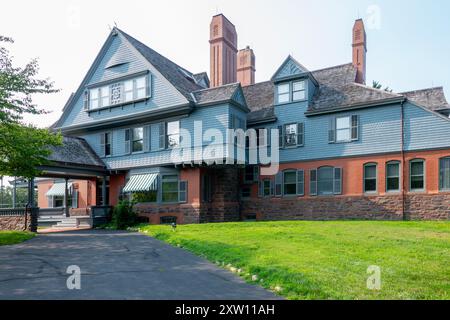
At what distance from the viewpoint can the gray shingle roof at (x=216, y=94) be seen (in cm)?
2272

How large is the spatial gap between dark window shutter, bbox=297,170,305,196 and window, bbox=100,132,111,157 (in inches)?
552

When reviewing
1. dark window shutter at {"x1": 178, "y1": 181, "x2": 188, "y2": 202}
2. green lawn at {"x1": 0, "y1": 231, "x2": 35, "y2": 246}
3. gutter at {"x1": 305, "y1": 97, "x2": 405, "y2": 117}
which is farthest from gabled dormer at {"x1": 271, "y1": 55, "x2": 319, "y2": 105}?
green lawn at {"x1": 0, "y1": 231, "x2": 35, "y2": 246}

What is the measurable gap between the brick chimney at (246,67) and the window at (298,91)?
11780 mm

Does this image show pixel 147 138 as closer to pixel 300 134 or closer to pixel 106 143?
pixel 106 143

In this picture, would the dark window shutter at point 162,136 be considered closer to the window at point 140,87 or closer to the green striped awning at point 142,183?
the green striped awning at point 142,183

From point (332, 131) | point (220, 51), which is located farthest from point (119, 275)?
point (220, 51)

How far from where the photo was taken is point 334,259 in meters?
9.05

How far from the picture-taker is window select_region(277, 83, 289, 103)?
25.8m

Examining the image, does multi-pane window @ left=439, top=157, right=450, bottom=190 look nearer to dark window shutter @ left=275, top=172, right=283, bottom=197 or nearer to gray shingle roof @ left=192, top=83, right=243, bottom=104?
dark window shutter @ left=275, top=172, right=283, bottom=197

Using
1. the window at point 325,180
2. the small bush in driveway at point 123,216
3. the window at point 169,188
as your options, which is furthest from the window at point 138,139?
the window at point 325,180

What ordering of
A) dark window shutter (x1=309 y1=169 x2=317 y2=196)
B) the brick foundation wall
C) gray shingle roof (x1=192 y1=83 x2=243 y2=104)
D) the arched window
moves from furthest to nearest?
1. dark window shutter (x1=309 y1=169 x2=317 y2=196)
2. gray shingle roof (x1=192 y1=83 x2=243 y2=104)
3. the arched window
4. the brick foundation wall
